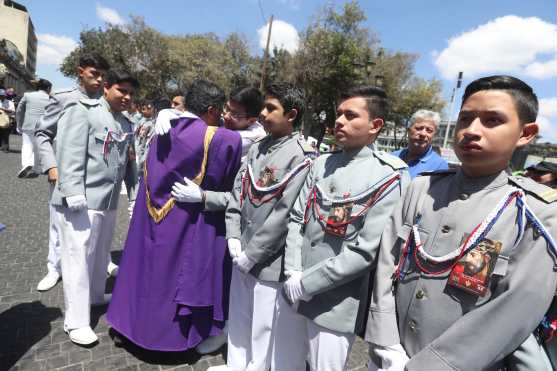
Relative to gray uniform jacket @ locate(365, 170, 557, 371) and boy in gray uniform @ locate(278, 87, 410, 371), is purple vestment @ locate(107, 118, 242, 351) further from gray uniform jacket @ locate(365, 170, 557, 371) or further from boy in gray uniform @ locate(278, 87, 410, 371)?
gray uniform jacket @ locate(365, 170, 557, 371)

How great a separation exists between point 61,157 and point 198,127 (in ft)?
3.86

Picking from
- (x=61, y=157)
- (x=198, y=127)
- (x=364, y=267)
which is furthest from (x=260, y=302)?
(x=61, y=157)

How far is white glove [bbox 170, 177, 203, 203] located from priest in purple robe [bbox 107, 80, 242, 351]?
0.09 metres

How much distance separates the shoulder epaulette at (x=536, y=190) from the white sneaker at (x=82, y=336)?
3.19 metres

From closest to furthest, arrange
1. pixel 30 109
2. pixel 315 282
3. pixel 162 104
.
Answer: pixel 315 282
pixel 30 109
pixel 162 104

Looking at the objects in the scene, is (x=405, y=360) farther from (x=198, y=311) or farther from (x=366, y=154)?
(x=198, y=311)

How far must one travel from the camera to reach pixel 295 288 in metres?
1.89

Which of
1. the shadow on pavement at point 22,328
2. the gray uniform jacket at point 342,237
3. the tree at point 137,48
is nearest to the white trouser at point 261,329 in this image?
the gray uniform jacket at point 342,237

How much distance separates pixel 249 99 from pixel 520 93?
78.5 inches

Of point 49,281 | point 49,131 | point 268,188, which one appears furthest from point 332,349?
point 49,281

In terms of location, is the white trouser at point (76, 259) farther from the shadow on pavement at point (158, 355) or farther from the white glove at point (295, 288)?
the white glove at point (295, 288)

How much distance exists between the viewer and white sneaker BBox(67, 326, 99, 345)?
2727 millimetres

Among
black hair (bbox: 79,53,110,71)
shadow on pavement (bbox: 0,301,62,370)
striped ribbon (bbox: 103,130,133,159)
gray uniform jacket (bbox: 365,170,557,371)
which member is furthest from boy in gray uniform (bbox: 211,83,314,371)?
black hair (bbox: 79,53,110,71)

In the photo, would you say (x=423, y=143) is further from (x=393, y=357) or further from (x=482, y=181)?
(x=393, y=357)
